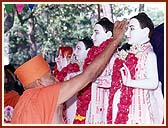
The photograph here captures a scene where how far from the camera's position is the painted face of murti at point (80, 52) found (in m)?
3.11

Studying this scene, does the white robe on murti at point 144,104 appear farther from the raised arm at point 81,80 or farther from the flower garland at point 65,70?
the flower garland at point 65,70

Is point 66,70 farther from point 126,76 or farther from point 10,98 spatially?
point 126,76

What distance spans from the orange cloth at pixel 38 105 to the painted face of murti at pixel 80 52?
0.75 metres

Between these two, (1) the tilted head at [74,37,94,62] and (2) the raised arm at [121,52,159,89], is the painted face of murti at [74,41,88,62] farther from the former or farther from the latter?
(2) the raised arm at [121,52,159,89]

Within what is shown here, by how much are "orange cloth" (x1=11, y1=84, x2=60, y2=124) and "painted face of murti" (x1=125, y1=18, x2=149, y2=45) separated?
63 cm

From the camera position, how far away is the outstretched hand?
250 centimetres

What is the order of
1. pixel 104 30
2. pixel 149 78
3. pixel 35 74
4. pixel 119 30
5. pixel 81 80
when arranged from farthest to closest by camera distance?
pixel 104 30
pixel 149 78
pixel 119 30
pixel 35 74
pixel 81 80

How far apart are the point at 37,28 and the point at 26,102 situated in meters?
0.77

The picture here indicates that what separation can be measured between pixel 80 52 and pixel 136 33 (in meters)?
0.52

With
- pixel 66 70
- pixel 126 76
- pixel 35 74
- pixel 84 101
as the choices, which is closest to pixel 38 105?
pixel 35 74

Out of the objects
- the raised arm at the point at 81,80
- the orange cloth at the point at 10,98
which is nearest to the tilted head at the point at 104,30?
the raised arm at the point at 81,80

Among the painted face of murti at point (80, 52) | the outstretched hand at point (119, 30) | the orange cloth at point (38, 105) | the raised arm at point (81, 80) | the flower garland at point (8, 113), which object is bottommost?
the flower garland at point (8, 113)

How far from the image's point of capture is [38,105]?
2.36 metres

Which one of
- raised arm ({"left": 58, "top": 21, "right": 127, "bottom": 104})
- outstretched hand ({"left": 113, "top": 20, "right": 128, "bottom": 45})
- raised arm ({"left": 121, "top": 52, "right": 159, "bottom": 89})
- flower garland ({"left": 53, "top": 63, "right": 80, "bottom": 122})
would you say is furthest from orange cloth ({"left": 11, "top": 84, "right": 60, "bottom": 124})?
flower garland ({"left": 53, "top": 63, "right": 80, "bottom": 122})
